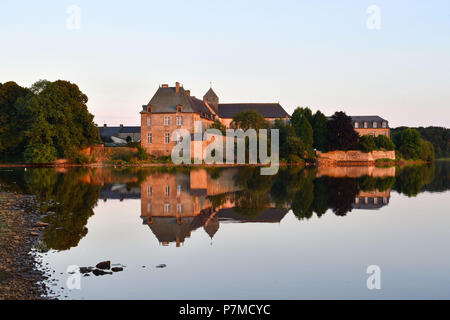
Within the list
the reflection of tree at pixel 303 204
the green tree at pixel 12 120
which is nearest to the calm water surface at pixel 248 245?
the reflection of tree at pixel 303 204

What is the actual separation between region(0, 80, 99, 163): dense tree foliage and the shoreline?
114ft

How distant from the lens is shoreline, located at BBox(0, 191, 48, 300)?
22.9 ft

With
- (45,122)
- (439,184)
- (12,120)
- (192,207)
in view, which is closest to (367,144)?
(439,184)

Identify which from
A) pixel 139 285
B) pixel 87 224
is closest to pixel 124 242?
pixel 87 224

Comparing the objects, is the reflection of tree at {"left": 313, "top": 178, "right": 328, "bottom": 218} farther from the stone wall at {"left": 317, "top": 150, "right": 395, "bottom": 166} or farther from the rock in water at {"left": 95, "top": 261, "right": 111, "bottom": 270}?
the stone wall at {"left": 317, "top": 150, "right": 395, "bottom": 166}

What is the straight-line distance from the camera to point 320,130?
68.7m

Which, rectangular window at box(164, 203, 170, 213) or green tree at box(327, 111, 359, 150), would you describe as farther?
green tree at box(327, 111, 359, 150)

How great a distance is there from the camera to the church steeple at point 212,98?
84500mm

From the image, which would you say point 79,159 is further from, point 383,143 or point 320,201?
point 383,143

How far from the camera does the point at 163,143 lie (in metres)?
62.0

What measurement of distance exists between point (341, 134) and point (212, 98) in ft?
94.2

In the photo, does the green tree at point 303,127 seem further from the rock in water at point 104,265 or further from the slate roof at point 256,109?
the rock in water at point 104,265

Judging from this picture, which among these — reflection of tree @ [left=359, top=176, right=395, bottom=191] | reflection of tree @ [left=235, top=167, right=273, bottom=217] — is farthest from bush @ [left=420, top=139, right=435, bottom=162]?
reflection of tree @ [left=235, top=167, right=273, bottom=217]

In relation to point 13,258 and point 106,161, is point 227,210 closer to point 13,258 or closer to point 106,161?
point 13,258
